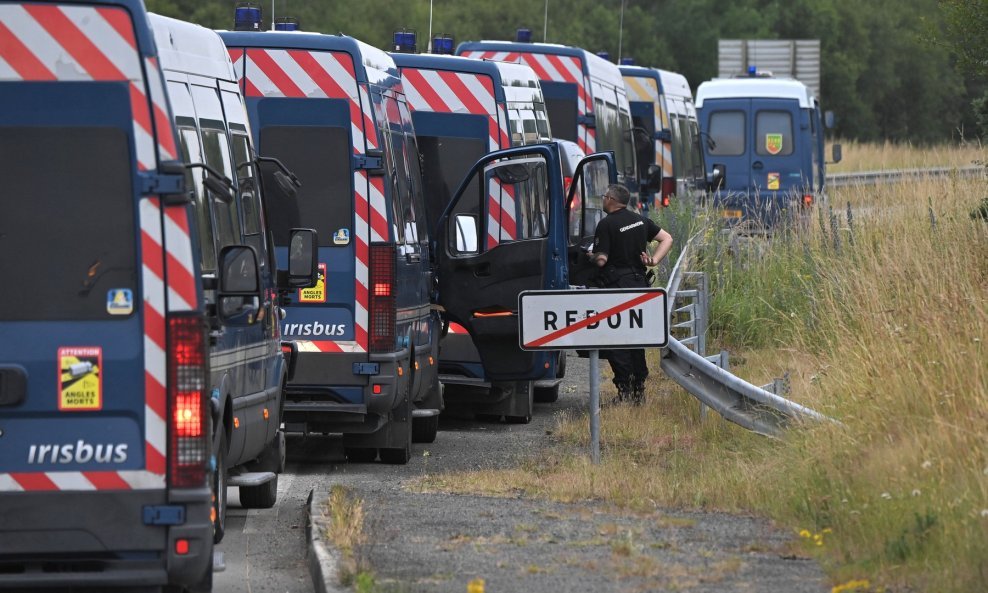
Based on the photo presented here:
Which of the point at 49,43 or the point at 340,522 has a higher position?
the point at 49,43

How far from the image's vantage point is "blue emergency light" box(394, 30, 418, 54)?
14.8 m

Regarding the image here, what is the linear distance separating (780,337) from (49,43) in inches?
420

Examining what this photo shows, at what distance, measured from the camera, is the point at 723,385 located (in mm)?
11859

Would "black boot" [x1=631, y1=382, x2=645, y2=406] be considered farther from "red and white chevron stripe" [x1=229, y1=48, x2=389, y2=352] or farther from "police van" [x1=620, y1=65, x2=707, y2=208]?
"police van" [x1=620, y1=65, x2=707, y2=208]

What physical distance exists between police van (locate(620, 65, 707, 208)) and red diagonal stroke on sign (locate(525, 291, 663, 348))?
15508 millimetres

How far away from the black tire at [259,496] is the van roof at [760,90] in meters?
23.9

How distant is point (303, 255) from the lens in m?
9.34

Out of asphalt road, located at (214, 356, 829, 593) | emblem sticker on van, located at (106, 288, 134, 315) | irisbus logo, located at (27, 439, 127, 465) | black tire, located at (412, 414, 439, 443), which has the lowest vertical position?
black tire, located at (412, 414, 439, 443)

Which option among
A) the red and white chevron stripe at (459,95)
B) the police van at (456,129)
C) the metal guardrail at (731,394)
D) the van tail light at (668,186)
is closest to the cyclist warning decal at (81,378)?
the metal guardrail at (731,394)

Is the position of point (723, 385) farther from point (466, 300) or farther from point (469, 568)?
point (469, 568)

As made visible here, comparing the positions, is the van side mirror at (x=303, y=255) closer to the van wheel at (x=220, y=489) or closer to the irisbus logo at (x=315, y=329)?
the van wheel at (x=220, y=489)

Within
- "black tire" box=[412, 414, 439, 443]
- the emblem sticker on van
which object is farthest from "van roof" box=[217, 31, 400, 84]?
the emblem sticker on van

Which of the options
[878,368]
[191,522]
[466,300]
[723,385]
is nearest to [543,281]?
[466,300]

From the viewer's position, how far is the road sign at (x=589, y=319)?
11312 millimetres
